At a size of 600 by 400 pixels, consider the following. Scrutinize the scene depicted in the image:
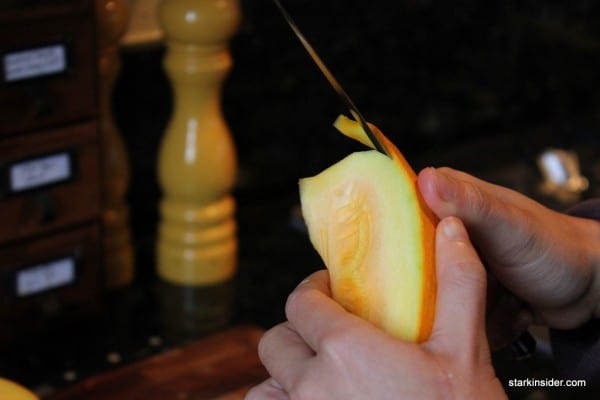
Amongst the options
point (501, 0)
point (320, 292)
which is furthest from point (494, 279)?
point (501, 0)

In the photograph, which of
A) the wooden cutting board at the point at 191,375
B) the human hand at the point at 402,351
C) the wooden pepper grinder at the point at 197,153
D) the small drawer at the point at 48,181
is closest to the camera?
the human hand at the point at 402,351

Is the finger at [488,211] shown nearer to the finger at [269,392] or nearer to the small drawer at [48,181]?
the finger at [269,392]

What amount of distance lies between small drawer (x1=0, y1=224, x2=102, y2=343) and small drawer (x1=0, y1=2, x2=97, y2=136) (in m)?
0.13

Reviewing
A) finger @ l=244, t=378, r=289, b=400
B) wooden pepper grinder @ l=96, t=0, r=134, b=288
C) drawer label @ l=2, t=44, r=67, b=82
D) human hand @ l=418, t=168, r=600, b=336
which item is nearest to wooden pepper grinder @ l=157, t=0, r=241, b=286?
wooden pepper grinder @ l=96, t=0, r=134, b=288

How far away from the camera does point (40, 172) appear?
44.1 inches

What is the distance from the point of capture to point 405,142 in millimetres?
1713

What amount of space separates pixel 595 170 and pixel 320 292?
3.52 feet

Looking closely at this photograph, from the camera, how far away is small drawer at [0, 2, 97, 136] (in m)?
1.06

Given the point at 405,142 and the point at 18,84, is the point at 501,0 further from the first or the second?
the point at 18,84

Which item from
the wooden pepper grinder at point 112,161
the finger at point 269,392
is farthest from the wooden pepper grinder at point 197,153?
the finger at point 269,392

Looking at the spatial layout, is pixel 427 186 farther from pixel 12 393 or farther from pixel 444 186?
pixel 12 393

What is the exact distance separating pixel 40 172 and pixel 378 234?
55 centimetres

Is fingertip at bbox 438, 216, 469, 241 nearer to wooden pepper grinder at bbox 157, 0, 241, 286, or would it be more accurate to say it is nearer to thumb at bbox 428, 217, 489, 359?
thumb at bbox 428, 217, 489, 359

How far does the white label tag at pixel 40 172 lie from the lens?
3.61 ft
